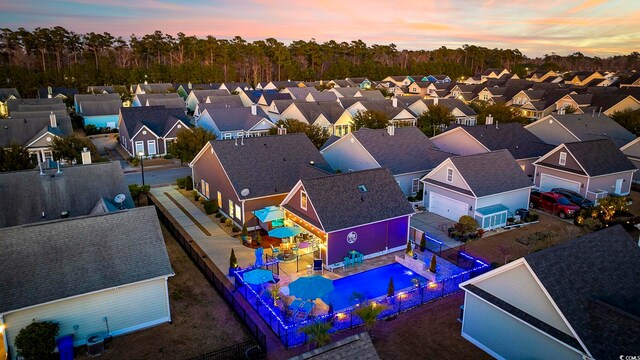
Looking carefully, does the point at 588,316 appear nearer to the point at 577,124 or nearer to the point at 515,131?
the point at 515,131

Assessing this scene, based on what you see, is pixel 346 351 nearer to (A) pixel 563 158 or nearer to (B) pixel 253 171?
(B) pixel 253 171

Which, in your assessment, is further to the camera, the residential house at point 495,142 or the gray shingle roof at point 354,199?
the residential house at point 495,142

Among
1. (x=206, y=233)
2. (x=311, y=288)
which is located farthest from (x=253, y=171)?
(x=311, y=288)

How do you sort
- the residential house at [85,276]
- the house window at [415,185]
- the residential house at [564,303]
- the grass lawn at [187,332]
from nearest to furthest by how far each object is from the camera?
the residential house at [564,303] → the residential house at [85,276] → the grass lawn at [187,332] → the house window at [415,185]

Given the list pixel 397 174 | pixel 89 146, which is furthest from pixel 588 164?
pixel 89 146

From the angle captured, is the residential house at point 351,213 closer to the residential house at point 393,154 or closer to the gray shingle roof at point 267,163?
the gray shingle roof at point 267,163

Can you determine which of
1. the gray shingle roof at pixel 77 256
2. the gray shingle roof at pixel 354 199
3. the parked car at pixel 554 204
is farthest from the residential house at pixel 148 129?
the parked car at pixel 554 204

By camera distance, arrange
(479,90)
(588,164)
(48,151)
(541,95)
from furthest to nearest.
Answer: (479,90)
(541,95)
(48,151)
(588,164)

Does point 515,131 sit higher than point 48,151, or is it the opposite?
point 515,131
